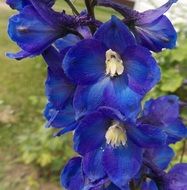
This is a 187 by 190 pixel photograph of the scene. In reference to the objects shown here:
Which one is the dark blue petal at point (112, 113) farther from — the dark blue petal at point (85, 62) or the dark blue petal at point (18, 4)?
the dark blue petal at point (18, 4)

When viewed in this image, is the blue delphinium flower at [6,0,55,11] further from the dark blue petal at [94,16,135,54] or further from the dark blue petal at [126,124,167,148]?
the dark blue petal at [126,124,167,148]

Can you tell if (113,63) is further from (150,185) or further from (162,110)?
(150,185)

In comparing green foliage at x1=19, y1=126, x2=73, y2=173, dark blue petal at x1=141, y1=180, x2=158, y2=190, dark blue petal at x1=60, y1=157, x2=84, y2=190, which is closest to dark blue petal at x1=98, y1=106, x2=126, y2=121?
dark blue petal at x1=60, y1=157, x2=84, y2=190

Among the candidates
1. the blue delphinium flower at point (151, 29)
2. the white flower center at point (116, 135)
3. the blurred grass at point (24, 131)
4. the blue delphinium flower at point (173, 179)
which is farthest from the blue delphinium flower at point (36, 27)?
the blurred grass at point (24, 131)

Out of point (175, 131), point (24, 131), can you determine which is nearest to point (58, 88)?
point (175, 131)

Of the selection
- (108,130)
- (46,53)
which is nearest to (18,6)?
(46,53)

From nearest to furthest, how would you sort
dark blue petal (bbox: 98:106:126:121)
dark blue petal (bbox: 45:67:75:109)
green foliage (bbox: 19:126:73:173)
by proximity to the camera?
dark blue petal (bbox: 98:106:126:121) → dark blue petal (bbox: 45:67:75:109) → green foliage (bbox: 19:126:73:173)

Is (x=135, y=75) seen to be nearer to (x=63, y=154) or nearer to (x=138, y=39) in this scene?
(x=138, y=39)
